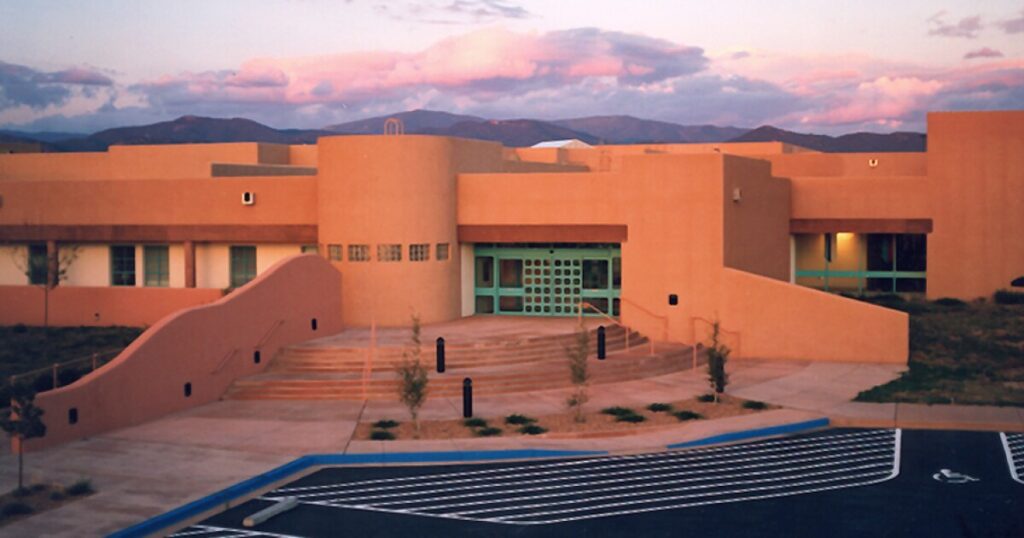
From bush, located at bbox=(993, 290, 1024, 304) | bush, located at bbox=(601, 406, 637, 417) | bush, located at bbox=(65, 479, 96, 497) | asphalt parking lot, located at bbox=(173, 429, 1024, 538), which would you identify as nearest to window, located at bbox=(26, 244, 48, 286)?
bush, located at bbox=(65, 479, 96, 497)

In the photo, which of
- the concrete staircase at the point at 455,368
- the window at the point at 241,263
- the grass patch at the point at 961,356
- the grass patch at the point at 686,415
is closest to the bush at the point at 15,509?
the concrete staircase at the point at 455,368

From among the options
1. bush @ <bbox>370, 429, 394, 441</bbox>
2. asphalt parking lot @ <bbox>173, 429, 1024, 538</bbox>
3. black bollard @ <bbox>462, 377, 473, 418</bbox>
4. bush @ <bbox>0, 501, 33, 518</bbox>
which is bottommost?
asphalt parking lot @ <bbox>173, 429, 1024, 538</bbox>

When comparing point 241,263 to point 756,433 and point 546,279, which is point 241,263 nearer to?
point 546,279

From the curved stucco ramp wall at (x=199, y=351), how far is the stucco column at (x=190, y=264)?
6519 millimetres

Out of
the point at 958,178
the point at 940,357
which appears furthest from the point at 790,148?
the point at 940,357

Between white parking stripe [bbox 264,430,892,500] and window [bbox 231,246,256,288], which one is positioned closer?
white parking stripe [bbox 264,430,892,500]

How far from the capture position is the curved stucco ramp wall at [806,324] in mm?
29422

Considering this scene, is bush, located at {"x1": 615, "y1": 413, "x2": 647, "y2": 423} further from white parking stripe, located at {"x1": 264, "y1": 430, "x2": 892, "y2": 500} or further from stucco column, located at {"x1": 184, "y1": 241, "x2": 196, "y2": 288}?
stucco column, located at {"x1": 184, "y1": 241, "x2": 196, "y2": 288}

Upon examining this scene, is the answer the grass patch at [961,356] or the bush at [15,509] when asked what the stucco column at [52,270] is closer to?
the bush at [15,509]

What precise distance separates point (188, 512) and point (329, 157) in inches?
706

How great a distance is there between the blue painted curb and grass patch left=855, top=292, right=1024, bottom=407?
8.77 meters

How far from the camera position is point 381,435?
20922 millimetres

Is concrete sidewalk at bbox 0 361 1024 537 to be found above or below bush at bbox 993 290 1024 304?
below

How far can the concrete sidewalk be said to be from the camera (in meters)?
16.7
